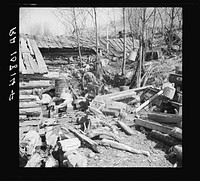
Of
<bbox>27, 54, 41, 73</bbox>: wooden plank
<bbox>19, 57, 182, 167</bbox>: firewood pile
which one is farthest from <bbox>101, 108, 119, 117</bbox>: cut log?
<bbox>27, 54, 41, 73</bbox>: wooden plank

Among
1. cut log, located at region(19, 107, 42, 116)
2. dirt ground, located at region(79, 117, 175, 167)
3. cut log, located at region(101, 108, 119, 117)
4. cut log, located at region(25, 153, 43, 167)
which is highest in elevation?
cut log, located at region(19, 107, 42, 116)

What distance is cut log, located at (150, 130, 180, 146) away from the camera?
4.48 meters

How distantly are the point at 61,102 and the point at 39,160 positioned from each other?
4.51 metres

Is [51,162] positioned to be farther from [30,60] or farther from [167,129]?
[30,60]

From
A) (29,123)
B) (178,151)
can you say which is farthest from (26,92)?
(178,151)

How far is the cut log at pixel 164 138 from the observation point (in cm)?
448

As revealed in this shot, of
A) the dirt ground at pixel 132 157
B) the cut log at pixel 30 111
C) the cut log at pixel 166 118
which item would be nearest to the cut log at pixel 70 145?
the dirt ground at pixel 132 157

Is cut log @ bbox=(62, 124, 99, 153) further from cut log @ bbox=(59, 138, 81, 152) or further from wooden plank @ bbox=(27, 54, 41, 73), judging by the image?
wooden plank @ bbox=(27, 54, 41, 73)

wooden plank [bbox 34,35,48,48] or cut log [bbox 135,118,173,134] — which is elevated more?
wooden plank [bbox 34,35,48,48]

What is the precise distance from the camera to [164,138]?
185 inches

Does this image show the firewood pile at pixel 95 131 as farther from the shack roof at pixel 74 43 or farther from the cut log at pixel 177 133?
the shack roof at pixel 74 43

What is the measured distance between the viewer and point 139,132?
534cm
